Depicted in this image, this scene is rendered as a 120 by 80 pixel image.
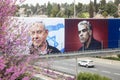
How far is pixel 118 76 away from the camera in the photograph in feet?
123

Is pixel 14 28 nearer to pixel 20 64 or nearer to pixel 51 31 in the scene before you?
pixel 20 64

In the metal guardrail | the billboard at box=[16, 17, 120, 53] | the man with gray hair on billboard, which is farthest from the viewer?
the man with gray hair on billboard

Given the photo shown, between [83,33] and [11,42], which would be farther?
[83,33]

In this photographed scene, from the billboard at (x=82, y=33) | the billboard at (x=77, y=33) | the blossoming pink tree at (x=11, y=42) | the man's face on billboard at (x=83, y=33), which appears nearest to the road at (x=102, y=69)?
the billboard at (x=82, y=33)

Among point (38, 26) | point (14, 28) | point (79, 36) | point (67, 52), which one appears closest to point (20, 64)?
point (14, 28)

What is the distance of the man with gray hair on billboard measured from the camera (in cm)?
3269

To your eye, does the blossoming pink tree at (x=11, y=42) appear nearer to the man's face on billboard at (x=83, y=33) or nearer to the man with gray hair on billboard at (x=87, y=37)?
the man with gray hair on billboard at (x=87, y=37)

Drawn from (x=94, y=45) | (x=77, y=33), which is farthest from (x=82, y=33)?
(x=94, y=45)

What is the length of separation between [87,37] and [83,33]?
19.9 inches

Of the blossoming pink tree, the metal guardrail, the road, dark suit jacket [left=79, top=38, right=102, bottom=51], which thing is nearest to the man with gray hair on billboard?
dark suit jacket [left=79, top=38, right=102, bottom=51]

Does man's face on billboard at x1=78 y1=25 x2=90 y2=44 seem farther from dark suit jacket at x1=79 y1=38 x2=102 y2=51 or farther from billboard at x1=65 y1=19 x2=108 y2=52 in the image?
dark suit jacket at x1=79 y1=38 x2=102 y2=51

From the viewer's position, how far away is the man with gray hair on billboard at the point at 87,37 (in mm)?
32688

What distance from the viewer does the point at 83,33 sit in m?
33.3

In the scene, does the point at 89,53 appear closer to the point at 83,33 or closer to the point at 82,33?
the point at 82,33
